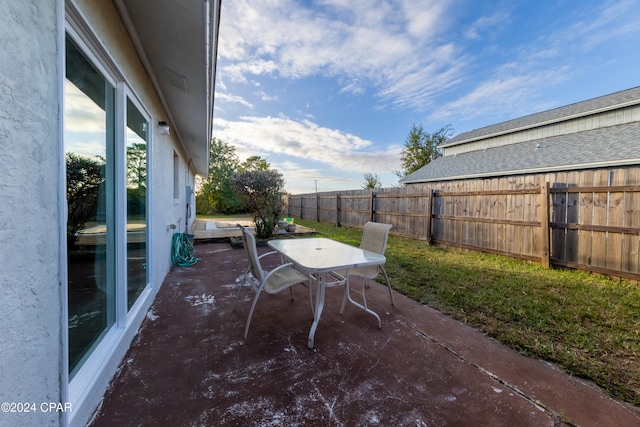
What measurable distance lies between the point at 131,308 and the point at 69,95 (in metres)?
1.95

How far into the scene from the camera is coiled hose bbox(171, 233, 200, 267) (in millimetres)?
4922

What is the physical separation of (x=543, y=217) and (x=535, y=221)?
0.19m

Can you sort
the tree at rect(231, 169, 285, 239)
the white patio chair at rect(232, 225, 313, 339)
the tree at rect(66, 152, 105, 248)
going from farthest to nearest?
the tree at rect(231, 169, 285, 239) < the white patio chair at rect(232, 225, 313, 339) < the tree at rect(66, 152, 105, 248)

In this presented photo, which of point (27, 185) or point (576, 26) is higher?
point (576, 26)

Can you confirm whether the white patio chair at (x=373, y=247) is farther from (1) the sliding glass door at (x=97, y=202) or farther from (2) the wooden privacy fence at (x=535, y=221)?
(2) the wooden privacy fence at (x=535, y=221)

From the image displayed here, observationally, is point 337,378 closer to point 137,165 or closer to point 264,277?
point 264,277

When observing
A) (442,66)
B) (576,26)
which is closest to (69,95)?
(442,66)

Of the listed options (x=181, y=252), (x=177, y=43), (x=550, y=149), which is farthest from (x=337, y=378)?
(x=550, y=149)

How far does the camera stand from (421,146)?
2373 cm

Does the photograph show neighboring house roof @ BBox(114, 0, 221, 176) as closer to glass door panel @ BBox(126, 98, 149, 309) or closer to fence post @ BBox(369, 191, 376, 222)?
glass door panel @ BBox(126, 98, 149, 309)

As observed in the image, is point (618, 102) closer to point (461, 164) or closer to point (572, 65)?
point (572, 65)

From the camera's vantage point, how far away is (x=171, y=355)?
7.08 ft

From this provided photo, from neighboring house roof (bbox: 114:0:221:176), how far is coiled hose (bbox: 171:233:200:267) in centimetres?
255

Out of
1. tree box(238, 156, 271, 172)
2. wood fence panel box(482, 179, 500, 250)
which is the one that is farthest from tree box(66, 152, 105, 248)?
tree box(238, 156, 271, 172)
